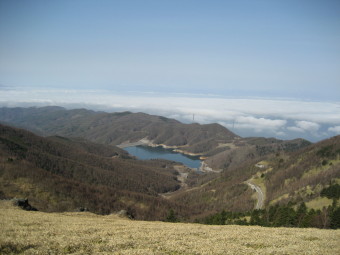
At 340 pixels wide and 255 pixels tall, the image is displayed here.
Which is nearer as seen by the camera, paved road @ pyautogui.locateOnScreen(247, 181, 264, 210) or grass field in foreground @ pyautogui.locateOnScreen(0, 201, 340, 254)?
grass field in foreground @ pyautogui.locateOnScreen(0, 201, 340, 254)

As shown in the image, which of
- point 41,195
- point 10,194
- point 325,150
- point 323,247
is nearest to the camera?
point 323,247

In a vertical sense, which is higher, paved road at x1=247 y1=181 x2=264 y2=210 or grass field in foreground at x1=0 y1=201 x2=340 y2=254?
grass field in foreground at x1=0 y1=201 x2=340 y2=254

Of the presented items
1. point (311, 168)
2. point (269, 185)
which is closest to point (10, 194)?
point (269, 185)

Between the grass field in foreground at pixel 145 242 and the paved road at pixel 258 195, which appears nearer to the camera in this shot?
the grass field in foreground at pixel 145 242

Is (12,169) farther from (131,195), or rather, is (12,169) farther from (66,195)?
(131,195)

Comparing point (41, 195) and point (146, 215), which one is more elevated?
point (41, 195)

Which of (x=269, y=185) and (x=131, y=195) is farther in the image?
(x=269, y=185)

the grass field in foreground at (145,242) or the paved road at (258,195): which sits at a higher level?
the grass field in foreground at (145,242)

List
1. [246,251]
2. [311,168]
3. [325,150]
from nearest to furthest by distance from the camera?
1. [246,251]
2. [311,168]
3. [325,150]

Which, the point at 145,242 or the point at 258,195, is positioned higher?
the point at 145,242

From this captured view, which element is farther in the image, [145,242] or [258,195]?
[258,195]

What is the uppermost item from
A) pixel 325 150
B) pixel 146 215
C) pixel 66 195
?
pixel 325 150
